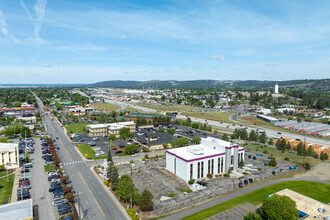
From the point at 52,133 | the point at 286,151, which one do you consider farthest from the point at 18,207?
the point at 286,151

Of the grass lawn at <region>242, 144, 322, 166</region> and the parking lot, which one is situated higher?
the grass lawn at <region>242, 144, 322, 166</region>

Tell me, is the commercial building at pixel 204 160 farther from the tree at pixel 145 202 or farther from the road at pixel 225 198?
the tree at pixel 145 202

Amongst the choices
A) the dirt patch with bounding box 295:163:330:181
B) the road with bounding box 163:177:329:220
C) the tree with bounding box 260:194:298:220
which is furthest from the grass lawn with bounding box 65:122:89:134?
the dirt patch with bounding box 295:163:330:181

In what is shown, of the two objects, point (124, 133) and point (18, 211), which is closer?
point (18, 211)

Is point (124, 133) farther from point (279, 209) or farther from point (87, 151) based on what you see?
point (279, 209)

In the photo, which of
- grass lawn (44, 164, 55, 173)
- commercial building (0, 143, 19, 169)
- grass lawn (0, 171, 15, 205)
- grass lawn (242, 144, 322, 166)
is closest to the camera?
grass lawn (0, 171, 15, 205)

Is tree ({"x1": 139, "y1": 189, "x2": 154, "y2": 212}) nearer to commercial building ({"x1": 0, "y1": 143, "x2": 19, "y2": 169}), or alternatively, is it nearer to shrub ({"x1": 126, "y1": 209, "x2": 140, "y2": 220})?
shrub ({"x1": 126, "y1": 209, "x2": 140, "y2": 220})

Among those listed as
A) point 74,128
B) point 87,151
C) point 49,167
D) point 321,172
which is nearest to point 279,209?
point 321,172
